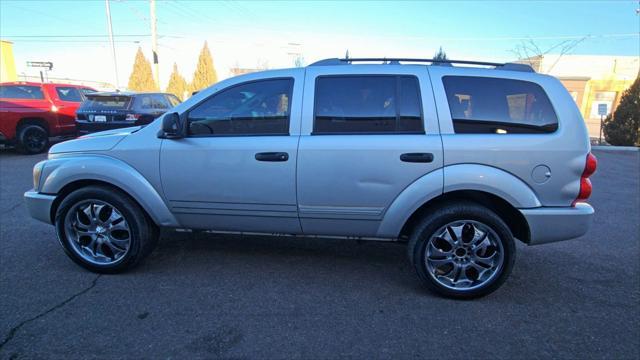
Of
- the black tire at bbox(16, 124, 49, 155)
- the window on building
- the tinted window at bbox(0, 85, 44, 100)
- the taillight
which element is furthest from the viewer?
the window on building

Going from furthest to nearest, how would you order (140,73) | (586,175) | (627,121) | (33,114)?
(140,73) → (627,121) → (33,114) → (586,175)

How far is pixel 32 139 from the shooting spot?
32.9 ft

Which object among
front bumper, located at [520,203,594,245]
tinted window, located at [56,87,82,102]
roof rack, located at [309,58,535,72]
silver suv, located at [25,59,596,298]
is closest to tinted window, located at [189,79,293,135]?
silver suv, located at [25,59,596,298]

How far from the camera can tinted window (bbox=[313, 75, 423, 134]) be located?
10.2ft

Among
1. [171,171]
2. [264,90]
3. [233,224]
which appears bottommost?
[233,224]

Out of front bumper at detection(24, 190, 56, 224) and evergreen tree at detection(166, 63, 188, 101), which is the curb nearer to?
front bumper at detection(24, 190, 56, 224)

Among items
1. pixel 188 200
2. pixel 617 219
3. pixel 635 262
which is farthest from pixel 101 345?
pixel 617 219

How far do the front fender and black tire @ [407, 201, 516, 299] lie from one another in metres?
2.15

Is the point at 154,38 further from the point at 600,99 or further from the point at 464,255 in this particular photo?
the point at 600,99

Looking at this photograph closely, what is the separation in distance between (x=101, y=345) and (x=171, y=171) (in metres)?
1.41

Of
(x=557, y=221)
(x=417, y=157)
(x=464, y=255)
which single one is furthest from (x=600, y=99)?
(x=417, y=157)

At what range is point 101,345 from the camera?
2.51 meters

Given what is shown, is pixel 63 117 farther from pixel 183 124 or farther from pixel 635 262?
pixel 635 262

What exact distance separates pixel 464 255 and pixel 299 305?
4.61ft
